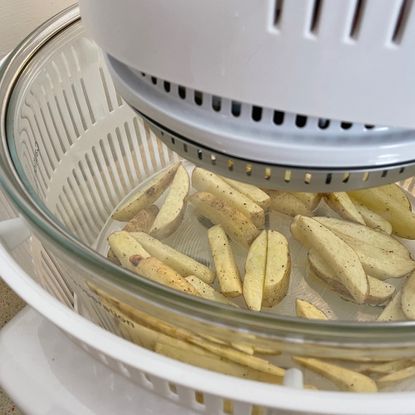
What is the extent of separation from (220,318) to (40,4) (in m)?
0.53

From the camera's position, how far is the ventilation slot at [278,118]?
0.26 meters

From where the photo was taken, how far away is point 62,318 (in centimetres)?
33

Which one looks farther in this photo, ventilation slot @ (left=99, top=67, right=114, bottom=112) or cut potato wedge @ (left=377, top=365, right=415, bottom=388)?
ventilation slot @ (left=99, top=67, right=114, bottom=112)

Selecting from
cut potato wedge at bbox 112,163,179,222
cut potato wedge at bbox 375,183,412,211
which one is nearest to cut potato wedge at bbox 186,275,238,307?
cut potato wedge at bbox 112,163,179,222

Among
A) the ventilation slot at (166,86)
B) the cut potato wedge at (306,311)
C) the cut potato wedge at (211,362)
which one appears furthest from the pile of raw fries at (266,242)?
the ventilation slot at (166,86)

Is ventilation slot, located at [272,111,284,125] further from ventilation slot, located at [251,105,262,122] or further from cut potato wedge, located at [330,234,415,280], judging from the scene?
cut potato wedge, located at [330,234,415,280]

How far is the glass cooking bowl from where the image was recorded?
29cm

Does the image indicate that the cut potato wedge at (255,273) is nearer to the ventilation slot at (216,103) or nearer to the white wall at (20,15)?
the ventilation slot at (216,103)

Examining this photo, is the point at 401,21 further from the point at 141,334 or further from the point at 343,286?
the point at 343,286

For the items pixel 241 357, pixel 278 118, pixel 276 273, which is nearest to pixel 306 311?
pixel 276 273

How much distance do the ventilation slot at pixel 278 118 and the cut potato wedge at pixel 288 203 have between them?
351 millimetres

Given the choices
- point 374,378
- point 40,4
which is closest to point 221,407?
point 374,378

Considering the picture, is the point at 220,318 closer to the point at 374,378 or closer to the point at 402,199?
the point at 374,378

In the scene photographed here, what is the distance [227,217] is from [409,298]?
19 cm
